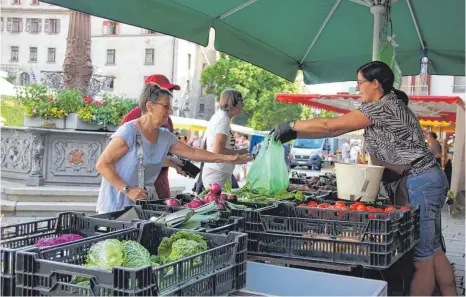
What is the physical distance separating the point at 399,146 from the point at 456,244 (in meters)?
5.19

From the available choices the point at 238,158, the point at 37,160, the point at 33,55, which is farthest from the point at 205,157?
the point at 33,55

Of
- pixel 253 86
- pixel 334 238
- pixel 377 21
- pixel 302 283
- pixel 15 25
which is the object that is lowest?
pixel 302 283

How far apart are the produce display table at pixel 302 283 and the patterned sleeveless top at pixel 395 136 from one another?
5.06ft

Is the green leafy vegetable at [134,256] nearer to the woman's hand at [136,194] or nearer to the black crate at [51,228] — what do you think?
the black crate at [51,228]

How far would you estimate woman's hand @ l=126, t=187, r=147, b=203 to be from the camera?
348cm

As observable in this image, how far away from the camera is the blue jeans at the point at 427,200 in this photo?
371 cm

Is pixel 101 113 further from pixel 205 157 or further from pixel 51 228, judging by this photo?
pixel 51 228

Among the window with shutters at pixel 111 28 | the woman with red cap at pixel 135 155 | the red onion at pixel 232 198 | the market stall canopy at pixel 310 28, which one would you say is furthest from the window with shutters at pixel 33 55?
the red onion at pixel 232 198

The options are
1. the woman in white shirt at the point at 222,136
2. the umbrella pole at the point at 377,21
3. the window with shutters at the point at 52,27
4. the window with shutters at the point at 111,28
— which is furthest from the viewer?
the window with shutters at the point at 52,27

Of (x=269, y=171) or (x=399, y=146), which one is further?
(x=269, y=171)

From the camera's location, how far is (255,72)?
156ft

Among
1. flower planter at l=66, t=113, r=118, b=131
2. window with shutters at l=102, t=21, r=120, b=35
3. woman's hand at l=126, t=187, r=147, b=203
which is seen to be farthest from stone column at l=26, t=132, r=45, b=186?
window with shutters at l=102, t=21, r=120, b=35

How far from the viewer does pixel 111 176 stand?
3600 mm

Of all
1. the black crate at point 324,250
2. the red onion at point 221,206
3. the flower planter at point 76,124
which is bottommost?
the black crate at point 324,250
